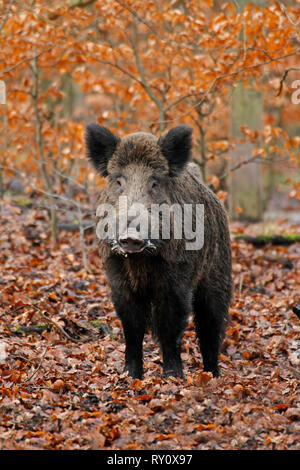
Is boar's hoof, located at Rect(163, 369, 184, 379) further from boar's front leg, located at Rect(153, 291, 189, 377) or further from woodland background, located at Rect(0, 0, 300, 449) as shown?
woodland background, located at Rect(0, 0, 300, 449)

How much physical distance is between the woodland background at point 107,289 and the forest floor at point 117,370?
15 mm

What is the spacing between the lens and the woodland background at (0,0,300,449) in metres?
4.20

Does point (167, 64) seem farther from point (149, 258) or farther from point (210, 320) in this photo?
point (149, 258)

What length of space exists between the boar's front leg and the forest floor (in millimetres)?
155

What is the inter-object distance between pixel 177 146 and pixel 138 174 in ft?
1.71

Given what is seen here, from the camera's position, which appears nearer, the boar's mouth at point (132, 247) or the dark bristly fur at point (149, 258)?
the boar's mouth at point (132, 247)

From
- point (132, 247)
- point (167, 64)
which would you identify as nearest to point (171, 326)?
point (132, 247)

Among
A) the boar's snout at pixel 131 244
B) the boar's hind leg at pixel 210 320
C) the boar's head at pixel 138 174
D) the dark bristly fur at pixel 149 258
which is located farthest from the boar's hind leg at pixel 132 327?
the boar's hind leg at pixel 210 320

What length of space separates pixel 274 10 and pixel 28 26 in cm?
348

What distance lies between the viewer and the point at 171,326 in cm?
529

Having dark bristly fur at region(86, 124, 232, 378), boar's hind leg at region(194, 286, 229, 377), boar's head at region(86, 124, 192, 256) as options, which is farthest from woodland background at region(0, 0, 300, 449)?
boar's head at region(86, 124, 192, 256)

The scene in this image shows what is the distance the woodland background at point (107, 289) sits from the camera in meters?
4.20

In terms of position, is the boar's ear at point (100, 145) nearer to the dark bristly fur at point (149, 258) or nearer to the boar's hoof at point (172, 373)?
the dark bristly fur at point (149, 258)
